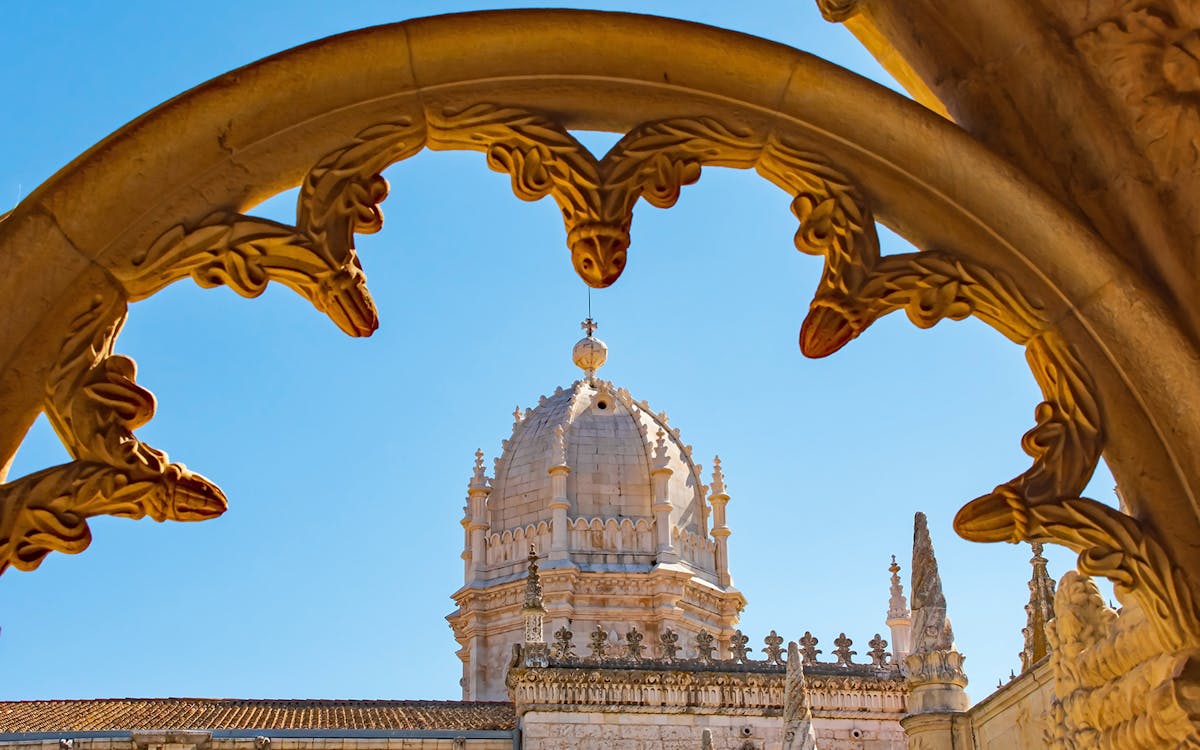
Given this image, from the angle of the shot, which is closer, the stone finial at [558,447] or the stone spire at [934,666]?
the stone spire at [934,666]

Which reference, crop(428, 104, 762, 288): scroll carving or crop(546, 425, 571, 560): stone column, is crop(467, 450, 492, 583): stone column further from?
crop(428, 104, 762, 288): scroll carving

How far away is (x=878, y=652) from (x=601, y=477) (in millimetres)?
8523

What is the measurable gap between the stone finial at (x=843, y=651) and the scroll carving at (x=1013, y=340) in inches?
1147

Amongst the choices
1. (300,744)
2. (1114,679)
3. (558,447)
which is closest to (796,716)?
(300,744)

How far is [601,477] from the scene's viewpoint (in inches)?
1439

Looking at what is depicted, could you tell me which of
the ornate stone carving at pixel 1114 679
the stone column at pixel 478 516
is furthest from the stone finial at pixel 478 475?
the ornate stone carving at pixel 1114 679

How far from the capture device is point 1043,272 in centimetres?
329

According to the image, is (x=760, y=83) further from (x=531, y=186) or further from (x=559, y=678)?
(x=559, y=678)

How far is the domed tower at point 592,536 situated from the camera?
34531 mm

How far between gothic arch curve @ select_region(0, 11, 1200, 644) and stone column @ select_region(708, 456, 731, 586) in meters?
34.0

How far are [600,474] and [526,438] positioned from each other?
2.76m

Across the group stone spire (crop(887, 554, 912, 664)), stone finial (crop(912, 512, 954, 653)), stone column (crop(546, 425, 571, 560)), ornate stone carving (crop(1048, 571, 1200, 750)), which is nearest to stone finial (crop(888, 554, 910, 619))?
stone spire (crop(887, 554, 912, 664))

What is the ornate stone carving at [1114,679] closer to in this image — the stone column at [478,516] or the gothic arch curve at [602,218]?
the gothic arch curve at [602,218]

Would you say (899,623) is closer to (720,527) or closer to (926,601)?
(720,527)
